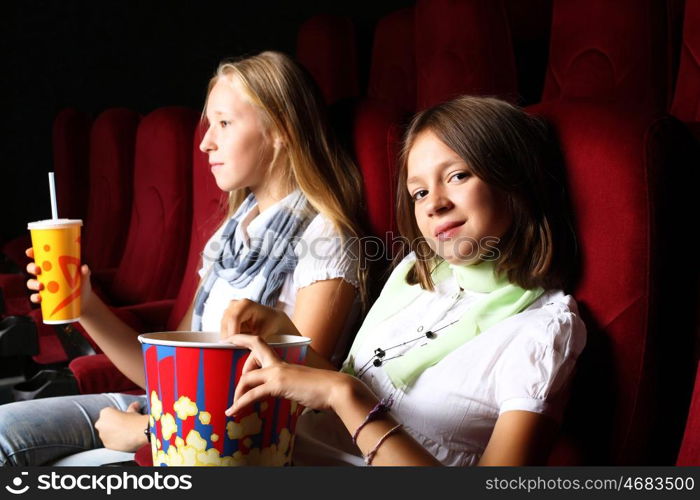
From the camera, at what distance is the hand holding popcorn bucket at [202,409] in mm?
599

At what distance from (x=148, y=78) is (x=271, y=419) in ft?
10.2

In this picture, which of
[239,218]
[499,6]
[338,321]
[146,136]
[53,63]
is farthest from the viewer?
[53,63]

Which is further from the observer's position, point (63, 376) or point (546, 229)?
point (63, 376)

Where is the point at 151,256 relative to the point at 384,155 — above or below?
below

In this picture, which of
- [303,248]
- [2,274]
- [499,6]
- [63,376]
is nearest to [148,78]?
[2,274]

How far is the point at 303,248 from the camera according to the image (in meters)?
1.12

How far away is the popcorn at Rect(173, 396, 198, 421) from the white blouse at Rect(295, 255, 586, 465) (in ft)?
0.57

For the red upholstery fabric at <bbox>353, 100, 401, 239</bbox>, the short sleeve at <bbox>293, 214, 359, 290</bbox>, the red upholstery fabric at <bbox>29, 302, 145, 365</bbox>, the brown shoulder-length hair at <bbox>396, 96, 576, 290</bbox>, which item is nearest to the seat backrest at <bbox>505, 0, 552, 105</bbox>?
the red upholstery fabric at <bbox>353, 100, 401, 239</bbox>

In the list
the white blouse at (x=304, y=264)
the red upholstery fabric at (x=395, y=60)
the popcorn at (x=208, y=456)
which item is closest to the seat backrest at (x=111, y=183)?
the red upholstery fabric at (x=395, y=60)

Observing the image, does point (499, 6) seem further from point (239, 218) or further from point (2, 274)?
point (2, 274)

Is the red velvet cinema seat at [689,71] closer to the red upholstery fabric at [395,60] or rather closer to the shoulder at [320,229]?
the shoulder at [320,229]

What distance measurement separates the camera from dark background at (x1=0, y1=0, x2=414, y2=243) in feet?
10.7

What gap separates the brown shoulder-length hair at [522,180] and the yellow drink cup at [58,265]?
44cm

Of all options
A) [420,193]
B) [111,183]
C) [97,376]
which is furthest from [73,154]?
[420,193]
